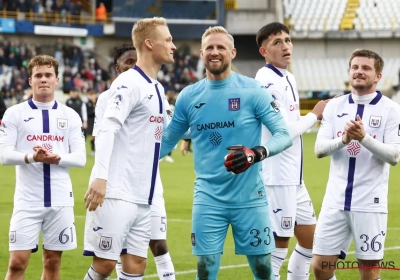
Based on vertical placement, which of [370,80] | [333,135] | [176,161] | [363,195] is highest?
[370,80]

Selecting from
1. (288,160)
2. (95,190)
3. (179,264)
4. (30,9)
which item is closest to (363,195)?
(288,160)

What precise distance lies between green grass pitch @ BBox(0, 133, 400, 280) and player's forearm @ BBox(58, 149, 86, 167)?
2.24 m

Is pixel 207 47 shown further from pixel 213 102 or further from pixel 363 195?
pixel 363 195

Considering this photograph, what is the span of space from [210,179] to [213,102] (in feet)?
1.87

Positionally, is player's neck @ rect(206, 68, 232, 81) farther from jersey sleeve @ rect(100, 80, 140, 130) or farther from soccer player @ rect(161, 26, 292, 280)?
jersey sleeve @ rect(100, 80, 140, 130)

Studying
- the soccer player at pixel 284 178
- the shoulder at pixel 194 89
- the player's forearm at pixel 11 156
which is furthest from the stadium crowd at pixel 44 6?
the shoulder at pixel 194 89

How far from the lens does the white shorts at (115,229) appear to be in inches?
255

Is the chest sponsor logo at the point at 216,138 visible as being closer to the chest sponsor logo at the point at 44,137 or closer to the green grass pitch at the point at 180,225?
the chest sponsor logo at the point at 44,137

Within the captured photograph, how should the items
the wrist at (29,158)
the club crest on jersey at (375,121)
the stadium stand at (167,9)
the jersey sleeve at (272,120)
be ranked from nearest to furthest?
the jersey sleeve at (272,120) → the club crest on jersey at (375,121) → the wrist at (29,158) → the stadium stand at (167,9)

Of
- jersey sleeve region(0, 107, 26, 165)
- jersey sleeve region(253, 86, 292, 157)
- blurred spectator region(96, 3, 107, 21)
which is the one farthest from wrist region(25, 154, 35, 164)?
Answer: blurred spectator region(96, 3, 107, 21)

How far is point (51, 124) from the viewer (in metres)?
7.64

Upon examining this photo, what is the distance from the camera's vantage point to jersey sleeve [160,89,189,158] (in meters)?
6.70

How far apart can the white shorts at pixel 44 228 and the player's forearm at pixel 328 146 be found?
223 centimetres

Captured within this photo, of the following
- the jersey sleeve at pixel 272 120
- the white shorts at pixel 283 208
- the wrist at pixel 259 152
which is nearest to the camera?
the wrist at pixel 259 152
